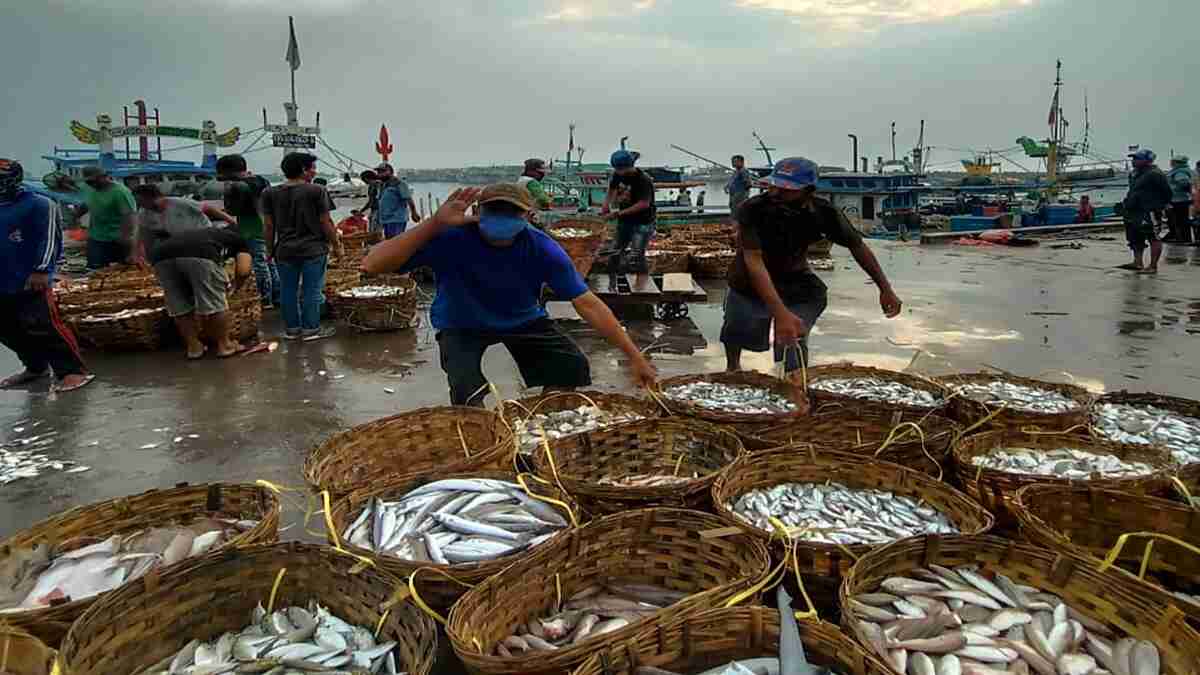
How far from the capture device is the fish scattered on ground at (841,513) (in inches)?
101

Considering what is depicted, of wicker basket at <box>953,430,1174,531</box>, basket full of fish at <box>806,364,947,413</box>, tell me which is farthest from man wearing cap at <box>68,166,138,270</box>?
wicker basket at <box>953,430,1174,531</box>

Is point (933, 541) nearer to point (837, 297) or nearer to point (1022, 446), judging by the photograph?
point (1022, 446)

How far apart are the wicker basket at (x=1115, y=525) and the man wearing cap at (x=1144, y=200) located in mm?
11117

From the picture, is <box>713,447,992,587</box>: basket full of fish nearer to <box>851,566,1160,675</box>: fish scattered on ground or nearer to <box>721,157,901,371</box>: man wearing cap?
<box>851,566,1160,675</box>: fish scattered on ground

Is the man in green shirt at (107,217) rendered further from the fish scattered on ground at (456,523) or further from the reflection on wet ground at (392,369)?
the fish scattered on ground at (456,523)

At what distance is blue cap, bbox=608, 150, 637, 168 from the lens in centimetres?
922

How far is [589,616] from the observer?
2246 millimetres

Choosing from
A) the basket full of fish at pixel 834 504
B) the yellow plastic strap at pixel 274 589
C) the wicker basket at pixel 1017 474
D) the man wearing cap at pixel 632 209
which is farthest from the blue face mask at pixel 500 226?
the man wearing cap at pixel 632 209

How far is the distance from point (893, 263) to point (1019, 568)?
526 inches

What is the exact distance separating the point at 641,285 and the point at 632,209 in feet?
4.61

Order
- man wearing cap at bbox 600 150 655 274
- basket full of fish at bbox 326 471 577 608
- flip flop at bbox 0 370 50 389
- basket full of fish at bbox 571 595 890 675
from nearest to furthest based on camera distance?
basket full of fish at bbox 571 595 890 675 → basket full of fish at bbox 326 471 577 608 → flip flop at bbox 0 370 50 389 → man wearing cap at bbox 600 150 655 274

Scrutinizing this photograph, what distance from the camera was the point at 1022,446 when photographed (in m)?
3.45

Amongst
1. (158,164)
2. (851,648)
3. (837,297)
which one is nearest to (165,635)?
(851,648)

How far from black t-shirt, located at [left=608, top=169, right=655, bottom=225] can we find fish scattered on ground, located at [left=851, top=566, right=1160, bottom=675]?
307 inches
